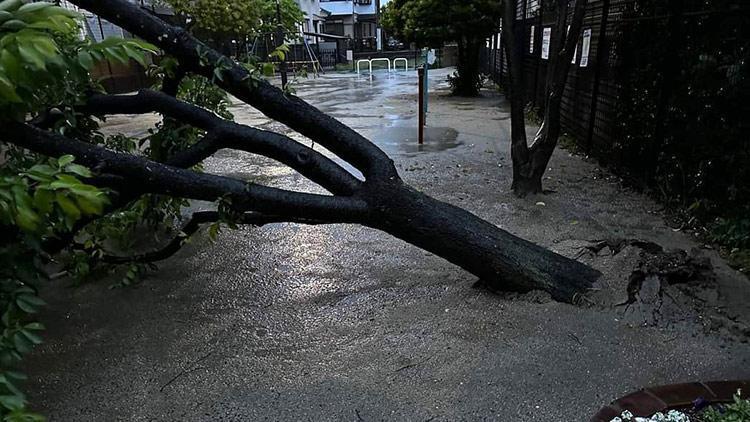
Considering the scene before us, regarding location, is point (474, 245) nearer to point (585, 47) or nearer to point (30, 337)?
point (30, 337)

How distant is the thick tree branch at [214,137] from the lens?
8.87 ft

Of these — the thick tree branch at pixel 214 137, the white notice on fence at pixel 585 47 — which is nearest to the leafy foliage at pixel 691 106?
the white notice on fence at pixel 585 47

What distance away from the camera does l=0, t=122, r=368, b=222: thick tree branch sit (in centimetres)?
198

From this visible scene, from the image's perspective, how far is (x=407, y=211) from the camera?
2.82 m

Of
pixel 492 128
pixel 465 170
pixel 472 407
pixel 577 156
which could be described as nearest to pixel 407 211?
pixel 472 407

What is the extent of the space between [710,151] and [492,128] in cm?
530

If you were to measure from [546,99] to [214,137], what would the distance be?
3437 millimetres

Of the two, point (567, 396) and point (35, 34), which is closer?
point (35, 34)

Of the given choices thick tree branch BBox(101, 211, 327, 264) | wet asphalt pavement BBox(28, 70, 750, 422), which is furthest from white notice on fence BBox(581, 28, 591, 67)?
thick tree branch BBox(101, 211, 327, 264)

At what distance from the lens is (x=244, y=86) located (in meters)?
2.70

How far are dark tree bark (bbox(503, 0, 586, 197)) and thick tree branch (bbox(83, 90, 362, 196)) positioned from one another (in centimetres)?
277

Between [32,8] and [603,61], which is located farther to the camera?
[603,61]

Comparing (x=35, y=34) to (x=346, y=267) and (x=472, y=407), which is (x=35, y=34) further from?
(x=346, y=267)

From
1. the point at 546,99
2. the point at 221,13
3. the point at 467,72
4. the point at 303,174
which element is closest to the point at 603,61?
the point at 546,99
